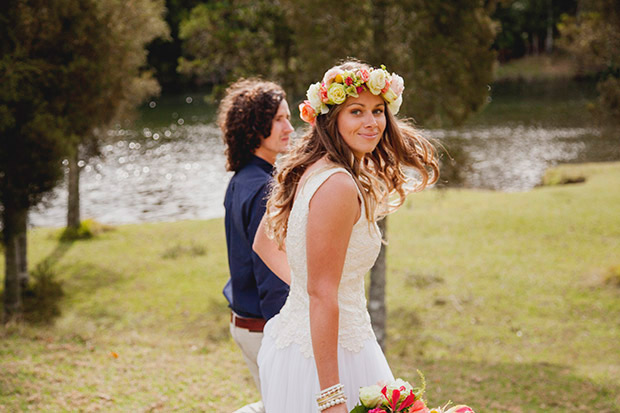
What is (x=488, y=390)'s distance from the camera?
6633 millimetres

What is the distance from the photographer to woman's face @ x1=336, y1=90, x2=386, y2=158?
2.42 meters

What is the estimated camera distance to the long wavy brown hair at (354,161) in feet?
7.86

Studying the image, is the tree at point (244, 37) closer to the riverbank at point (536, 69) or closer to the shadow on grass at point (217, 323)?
the shadow on grass at point (217, 323)

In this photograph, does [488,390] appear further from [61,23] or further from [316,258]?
[61,23]

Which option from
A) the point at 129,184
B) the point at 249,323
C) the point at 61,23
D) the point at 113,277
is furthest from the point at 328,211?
the point at 129,184

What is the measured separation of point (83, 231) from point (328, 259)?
13.7 metres

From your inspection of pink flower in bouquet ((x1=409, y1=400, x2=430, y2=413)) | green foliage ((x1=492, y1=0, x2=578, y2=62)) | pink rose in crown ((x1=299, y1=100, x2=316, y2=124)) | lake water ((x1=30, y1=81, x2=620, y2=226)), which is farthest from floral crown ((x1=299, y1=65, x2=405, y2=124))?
green foliage ((x1=492, y1=0, x2=578, y2=62))

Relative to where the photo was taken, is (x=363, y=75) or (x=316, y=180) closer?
(x=316, y=180)

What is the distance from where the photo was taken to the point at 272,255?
294cm

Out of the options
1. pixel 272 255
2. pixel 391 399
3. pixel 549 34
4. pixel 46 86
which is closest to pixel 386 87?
pixel 272 255

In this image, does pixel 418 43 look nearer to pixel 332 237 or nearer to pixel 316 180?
pixel 316 180

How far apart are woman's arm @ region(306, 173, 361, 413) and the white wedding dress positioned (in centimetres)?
9

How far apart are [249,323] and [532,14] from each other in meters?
53.2

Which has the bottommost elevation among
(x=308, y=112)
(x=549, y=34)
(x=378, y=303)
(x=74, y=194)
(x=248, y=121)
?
(x=378, y=303)
